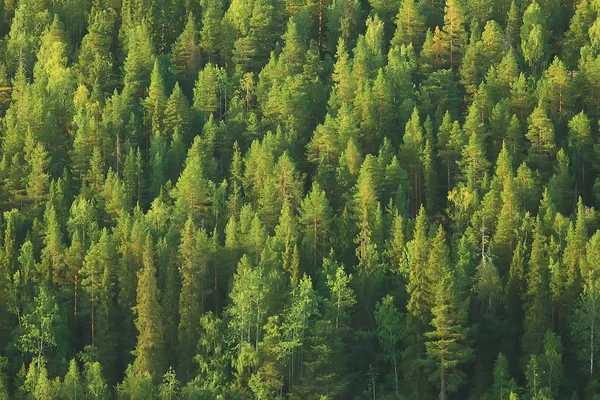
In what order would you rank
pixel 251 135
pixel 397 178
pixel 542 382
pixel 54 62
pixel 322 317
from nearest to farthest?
pixel 542 382
pixel 322 317
pixel 397 178
pixel 251 135
pixel 54 62

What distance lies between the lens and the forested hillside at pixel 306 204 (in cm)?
11081

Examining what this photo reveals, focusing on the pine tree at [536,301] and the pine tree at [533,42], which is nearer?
the pine tree at [536,301]

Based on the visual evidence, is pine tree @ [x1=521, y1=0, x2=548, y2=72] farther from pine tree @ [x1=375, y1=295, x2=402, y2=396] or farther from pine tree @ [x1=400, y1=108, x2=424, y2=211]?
pine tree @ [x1=375, y1=295, x2=402, y2=396]

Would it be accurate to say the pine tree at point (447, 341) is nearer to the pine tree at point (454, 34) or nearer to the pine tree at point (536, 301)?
the pine tree at point (536, 301)

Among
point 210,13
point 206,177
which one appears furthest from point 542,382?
point 210,13

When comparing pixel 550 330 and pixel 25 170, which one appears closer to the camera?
pixel 550 330

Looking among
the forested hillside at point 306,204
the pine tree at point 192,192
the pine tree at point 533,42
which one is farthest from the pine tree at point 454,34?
the pine tree at point 192,192

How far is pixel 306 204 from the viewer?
4857 inches

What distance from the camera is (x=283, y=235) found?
120 metres

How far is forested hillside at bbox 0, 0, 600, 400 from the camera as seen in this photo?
110812 millimetres

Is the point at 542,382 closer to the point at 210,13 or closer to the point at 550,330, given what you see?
the point at 550,330

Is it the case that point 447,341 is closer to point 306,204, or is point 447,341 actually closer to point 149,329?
point 306,204

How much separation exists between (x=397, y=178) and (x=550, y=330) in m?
24.7

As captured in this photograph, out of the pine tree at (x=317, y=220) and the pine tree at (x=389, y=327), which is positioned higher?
the pine tree at (x=317, y=220)
